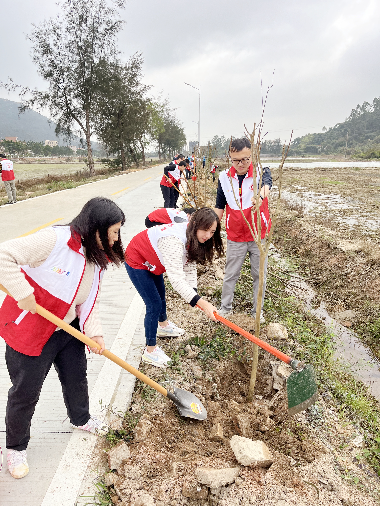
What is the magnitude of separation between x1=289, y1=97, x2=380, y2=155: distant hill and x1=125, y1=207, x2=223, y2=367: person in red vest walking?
88.1 m

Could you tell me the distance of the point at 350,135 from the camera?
98875 mm

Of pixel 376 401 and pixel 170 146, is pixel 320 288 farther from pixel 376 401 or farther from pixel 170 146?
pixel 170 146

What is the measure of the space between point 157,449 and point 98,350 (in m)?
0.74

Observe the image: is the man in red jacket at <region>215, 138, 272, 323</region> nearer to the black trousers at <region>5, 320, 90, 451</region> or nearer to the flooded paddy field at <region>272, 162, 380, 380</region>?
the flooded paddy field at <region>272, 162, 380, 380</region>

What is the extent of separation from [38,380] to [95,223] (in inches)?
36.7

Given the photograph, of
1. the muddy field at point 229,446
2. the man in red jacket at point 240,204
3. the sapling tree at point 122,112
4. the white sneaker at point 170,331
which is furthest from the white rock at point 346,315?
the sapling tree at point 122,112

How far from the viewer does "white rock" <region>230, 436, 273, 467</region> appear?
195 cm

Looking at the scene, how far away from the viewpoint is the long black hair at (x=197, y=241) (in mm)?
2322

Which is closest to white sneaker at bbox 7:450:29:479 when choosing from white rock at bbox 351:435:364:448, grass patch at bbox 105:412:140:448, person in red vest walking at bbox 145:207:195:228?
grass patch at bbox 105:412:140:448

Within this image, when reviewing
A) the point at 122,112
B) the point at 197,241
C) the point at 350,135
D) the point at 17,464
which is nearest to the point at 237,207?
the point at 197,241

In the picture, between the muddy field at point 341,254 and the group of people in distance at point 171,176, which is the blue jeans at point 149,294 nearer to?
the muddy field at point 341,254

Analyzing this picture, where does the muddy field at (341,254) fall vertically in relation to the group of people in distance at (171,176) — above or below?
below

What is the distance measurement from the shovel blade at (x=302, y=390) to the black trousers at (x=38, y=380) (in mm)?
1326

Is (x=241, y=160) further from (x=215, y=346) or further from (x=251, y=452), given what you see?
(x=251, y=452)
